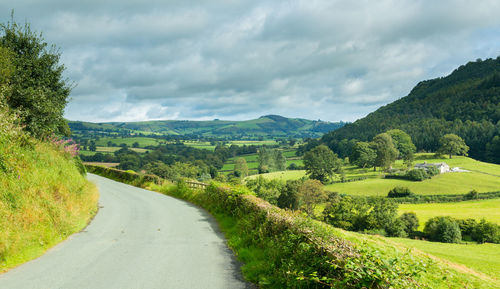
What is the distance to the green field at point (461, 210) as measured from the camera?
56278 mm

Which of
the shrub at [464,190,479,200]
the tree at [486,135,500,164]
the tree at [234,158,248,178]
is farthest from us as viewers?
the tree at [486,135,500,164]

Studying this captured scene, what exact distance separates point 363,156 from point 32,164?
11780 centimetres

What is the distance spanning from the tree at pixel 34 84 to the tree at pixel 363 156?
114m

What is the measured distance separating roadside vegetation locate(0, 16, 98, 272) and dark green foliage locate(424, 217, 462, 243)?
48977 mm

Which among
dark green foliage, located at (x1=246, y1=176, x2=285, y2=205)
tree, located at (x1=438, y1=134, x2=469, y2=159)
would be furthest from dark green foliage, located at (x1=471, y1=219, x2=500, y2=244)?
tree, located at (x1=438, y1=134, x2=469, y2=159)

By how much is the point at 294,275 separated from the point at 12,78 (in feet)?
52.1

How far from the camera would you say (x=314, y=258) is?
588 centimetres

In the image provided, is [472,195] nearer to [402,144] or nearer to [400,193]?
[400,193]

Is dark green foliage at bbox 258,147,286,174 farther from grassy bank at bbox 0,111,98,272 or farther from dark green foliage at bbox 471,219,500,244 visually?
grassy bank at bbox 0,111,98,272

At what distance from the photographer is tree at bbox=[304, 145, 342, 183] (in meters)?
104

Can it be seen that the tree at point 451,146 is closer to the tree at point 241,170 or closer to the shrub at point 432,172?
A: the shrub at point 432,172

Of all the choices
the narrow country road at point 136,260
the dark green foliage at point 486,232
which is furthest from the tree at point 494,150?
the narrow country road at point 136,260

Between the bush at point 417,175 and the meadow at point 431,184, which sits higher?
the bush at point 417,175

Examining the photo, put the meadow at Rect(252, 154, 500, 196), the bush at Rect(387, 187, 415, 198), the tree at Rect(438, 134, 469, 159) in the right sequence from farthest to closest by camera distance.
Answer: the tree at Rect(438, 134, 469, 159)
the meadow at Rect(252, 154, 500, 196)
the bush at Rect(387, 187, 415, 198)
